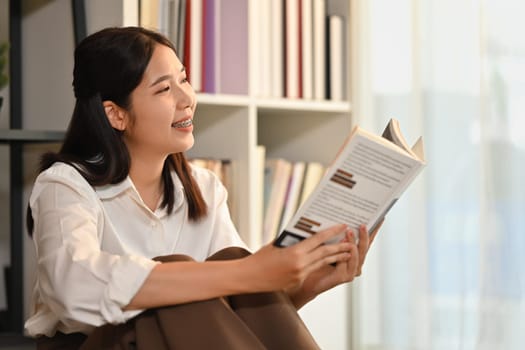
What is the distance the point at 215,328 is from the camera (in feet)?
4.27

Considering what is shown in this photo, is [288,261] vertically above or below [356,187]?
below

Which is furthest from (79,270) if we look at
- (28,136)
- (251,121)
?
(251,121)

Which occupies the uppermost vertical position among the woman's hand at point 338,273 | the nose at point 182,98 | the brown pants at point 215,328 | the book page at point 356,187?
the nose at point 182,98

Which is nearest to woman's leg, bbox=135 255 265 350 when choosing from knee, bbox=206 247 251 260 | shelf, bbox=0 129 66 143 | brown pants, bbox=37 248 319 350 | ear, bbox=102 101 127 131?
brown pants, bbox=37 248 319 350

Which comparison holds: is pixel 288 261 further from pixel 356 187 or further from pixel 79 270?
pixel 79 270

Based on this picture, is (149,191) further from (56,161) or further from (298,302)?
(298,302)

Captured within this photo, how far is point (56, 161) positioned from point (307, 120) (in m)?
0.94

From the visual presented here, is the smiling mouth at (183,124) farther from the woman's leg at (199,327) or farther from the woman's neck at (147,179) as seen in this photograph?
the woman's leg at (199,327)

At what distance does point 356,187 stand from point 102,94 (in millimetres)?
482

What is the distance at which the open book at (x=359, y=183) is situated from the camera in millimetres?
1234

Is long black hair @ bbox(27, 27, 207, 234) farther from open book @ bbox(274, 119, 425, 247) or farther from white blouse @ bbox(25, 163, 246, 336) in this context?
open book @ bbox(274, 119, 425, 247)

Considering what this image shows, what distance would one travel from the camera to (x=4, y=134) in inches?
68.3

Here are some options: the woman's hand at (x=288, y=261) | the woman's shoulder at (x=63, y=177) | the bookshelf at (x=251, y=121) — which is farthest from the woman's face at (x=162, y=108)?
the bookshelf at (x=251, y=121)

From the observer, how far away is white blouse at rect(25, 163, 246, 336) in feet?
4.21
